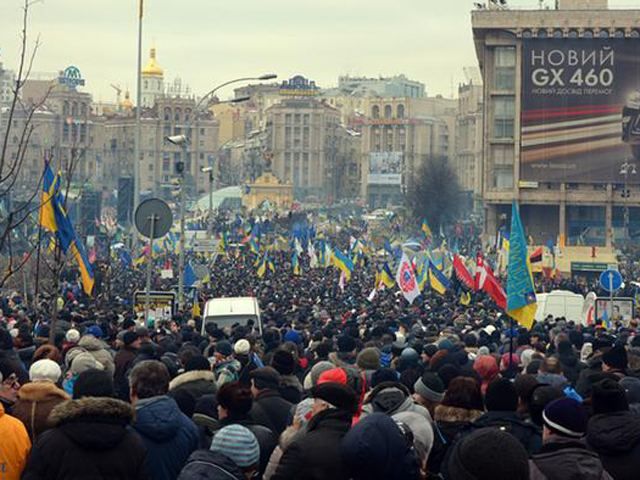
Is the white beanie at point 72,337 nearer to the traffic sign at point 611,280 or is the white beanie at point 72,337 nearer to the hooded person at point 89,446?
the hooded person at point 89,446

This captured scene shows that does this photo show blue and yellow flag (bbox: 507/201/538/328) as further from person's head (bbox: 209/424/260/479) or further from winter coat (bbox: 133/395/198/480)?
person's head (bbox: 209/424/260/479)

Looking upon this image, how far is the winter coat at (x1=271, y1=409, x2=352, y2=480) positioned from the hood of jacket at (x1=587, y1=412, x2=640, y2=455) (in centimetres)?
129

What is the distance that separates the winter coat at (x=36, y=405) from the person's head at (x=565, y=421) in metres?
2.57

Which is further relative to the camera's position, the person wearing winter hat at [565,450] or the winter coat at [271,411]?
the winter coat at [271,411]

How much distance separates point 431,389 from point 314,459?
7.85 ft

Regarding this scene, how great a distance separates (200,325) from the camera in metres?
23.2

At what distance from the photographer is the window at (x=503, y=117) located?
80.8 meters

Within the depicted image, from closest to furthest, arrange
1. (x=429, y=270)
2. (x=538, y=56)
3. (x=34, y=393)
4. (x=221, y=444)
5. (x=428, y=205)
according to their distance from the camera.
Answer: (x=221, y=444) → (x=34, y=393) → (x=429, y=270) → (x=538, y=56) → (x=428, y=205)

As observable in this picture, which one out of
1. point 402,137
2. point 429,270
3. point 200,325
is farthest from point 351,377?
point 402,137

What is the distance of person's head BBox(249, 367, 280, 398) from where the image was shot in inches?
400

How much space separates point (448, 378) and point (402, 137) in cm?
18186

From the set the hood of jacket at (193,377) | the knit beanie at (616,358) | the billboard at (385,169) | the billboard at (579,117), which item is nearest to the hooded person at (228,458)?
the hood of jacket at (193,377)

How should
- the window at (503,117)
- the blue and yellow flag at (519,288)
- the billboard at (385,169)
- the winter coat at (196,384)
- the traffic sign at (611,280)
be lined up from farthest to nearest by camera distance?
the billboard at (385,169), the window at (503,117), the traffic sign at (611,280), the blue and yellow flag at (519,288), the winter coat at (196,384)

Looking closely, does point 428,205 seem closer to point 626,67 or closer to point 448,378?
point 626,67
